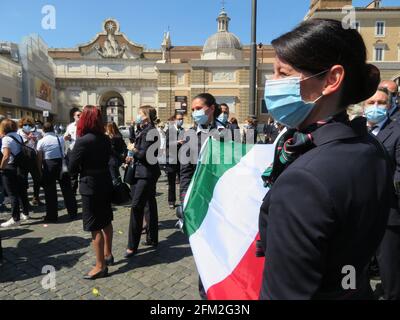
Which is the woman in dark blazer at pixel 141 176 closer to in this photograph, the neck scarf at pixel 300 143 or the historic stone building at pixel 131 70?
the neck scarf at pixel 300 143

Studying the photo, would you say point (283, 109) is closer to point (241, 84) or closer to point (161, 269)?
point (161, 269)

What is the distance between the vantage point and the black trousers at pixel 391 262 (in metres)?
3.01

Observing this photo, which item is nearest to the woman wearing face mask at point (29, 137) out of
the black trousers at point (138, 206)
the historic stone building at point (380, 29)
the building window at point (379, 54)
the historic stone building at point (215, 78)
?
the black trousers at point (138, 206)

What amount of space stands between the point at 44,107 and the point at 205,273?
44667 mm

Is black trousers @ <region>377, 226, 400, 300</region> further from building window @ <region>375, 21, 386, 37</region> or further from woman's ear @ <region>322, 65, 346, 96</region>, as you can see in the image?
building window @ <region>375, 21, 386, 37</region>

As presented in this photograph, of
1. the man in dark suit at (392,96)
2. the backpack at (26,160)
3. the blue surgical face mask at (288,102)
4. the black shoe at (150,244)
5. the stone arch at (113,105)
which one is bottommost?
the black shoe at (150,244)

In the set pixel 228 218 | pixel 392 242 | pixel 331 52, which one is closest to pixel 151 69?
pixel 392 242

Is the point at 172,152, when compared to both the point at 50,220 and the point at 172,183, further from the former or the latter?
the point at 50,220

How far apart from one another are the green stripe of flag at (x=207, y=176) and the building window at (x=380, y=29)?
5028cm

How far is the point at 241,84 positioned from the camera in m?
43.0

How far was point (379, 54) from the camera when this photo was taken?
147 feet

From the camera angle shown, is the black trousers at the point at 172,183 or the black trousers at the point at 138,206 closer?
the black trousers at the point at 138,206
